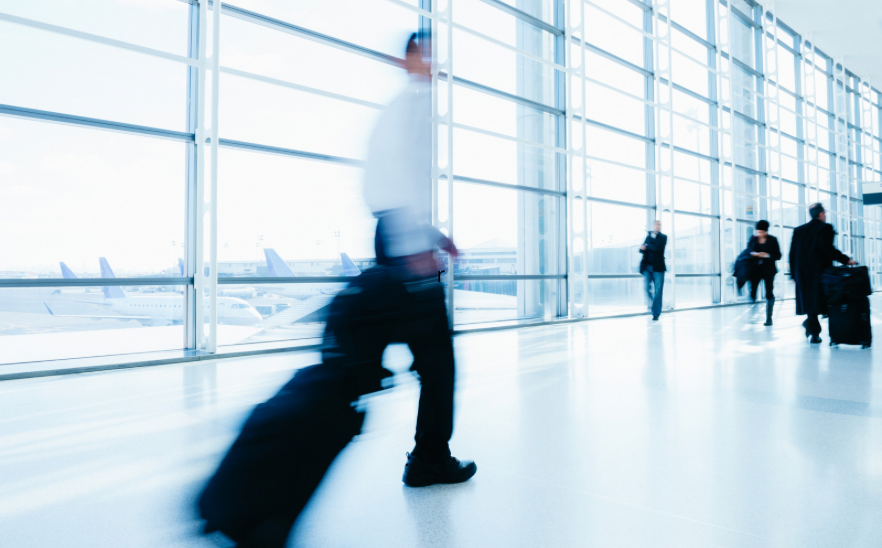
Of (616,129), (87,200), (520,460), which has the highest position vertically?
(616,129)

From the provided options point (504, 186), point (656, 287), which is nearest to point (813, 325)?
point (656, 287)

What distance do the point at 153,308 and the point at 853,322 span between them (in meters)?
7.18

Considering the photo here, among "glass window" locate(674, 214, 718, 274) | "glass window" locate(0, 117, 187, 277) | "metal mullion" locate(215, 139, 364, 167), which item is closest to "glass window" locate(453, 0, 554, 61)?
"metal mullion" locate(215, 139, 364, 167)

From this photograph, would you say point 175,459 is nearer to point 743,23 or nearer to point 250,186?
point 250,186

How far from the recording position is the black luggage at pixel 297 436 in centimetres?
140

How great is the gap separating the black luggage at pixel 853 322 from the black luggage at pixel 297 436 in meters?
6.21

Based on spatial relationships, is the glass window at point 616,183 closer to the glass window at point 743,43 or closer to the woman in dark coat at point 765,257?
the woman in dark coat at point 765,257

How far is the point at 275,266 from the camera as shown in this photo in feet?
21.7

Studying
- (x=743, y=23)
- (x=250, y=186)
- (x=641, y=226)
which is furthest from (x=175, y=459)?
(x=743, y=23)

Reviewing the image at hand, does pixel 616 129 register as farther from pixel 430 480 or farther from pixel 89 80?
pixel 430 480

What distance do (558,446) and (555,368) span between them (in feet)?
7.59

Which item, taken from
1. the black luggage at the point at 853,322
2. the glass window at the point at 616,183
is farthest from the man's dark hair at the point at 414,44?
the glass window at the point at 616,183

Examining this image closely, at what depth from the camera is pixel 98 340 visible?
19.5 feet

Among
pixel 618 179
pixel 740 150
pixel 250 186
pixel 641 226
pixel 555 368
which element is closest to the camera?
pixel 555 368
